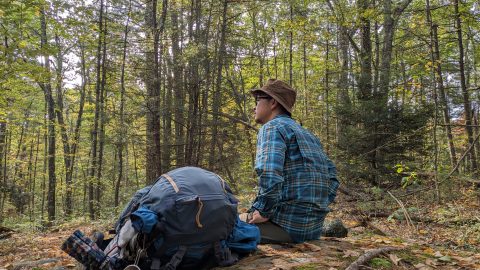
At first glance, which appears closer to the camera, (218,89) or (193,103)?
(193,103)

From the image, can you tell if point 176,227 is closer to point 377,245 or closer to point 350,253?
point 350,253

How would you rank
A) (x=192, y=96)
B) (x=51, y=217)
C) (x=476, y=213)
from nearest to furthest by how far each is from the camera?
(x=476, y=213), (x=192, y=96), (x=51, y=217)

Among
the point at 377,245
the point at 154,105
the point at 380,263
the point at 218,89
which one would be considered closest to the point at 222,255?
the point at 380,263

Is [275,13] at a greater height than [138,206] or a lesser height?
greater

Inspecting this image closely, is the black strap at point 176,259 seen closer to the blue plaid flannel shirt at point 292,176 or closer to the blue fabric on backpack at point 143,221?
the blue fabric on backpack at point 143,221

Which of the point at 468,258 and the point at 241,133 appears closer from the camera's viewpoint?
the point at 468,258

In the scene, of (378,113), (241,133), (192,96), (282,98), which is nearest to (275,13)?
(241,133)

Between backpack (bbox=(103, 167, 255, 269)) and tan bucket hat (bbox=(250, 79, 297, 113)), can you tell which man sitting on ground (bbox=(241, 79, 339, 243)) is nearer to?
tan bucket hat (bbox=(250, 79, 297, 113))

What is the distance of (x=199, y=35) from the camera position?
13352mm

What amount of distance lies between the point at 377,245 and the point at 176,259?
231 centimetres

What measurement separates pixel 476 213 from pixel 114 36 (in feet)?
46.7

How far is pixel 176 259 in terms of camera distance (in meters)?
2.73

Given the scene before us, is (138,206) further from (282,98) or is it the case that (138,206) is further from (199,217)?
(282,98)

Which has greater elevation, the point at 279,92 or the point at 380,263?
the point at 279,92
